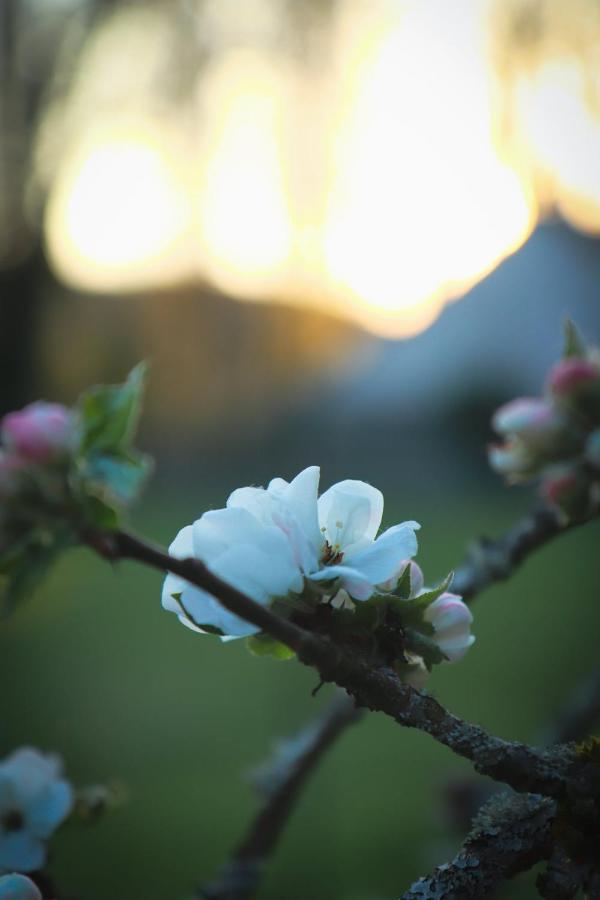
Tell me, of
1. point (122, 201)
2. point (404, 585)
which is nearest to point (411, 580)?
point (404, 585)

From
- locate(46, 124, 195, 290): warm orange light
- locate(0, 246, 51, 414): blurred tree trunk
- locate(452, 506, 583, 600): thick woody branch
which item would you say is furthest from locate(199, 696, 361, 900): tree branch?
locate(0, 246, 51, 414): blurred tree trunk

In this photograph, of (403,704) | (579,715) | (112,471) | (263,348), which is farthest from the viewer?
(263,348)

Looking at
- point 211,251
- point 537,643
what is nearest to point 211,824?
point 537,643

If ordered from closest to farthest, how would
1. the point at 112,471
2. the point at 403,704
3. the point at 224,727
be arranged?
the point at 403,704, the point at 112,471, the point at 224,727

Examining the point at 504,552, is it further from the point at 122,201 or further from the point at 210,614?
the point at 122,201

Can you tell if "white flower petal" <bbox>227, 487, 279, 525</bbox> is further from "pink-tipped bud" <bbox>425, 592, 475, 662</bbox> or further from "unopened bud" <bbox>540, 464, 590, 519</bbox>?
"unopened bud" <bbox>540, 464, 590, 519</bbox>

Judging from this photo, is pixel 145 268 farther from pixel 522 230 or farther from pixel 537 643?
pixel 522 230
